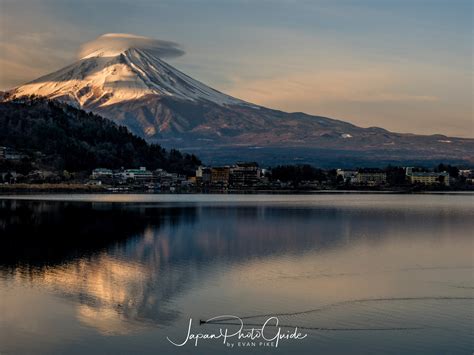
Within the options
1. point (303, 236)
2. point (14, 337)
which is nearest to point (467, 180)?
point (303, 236)

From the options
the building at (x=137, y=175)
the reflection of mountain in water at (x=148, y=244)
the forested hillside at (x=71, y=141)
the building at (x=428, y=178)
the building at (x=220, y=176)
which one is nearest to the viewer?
the reflection of mountain in water at (x=148, y=244)

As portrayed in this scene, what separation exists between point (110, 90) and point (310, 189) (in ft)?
354

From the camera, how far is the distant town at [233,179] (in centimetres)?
6875

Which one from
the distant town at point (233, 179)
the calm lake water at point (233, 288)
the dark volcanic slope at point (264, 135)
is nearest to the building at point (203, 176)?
the distant town at point (233, 179)

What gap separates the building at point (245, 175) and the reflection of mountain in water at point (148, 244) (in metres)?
49.2

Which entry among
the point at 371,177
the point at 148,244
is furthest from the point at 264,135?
the point at 148,244

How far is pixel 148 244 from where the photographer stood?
65.4 feet

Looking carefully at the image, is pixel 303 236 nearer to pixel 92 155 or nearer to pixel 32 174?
pixel 32 174

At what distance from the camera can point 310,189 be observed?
7988 cm

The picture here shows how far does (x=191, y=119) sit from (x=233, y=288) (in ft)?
565

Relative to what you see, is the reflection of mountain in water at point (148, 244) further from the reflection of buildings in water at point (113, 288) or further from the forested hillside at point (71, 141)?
the forested hillside at point (71, 141)

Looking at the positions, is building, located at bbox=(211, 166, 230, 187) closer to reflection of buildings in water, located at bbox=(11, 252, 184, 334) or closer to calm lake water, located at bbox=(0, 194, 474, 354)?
A: calm lake water, located at bbox=(0, 194, 474, 354)

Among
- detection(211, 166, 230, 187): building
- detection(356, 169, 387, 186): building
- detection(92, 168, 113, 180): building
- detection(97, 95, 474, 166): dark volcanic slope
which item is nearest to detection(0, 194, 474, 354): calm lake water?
detection(92, 168, 113, 180): building

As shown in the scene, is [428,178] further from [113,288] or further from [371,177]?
[113,288]
